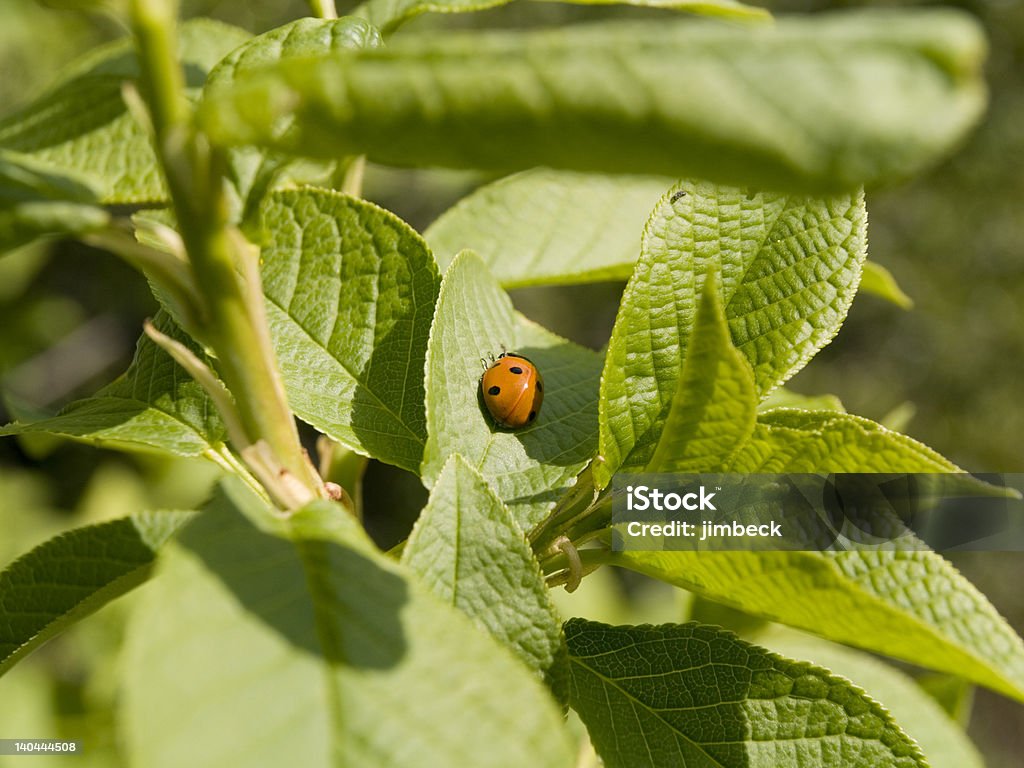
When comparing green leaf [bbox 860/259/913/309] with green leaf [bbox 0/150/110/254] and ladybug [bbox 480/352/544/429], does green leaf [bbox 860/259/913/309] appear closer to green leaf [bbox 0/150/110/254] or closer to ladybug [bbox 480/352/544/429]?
ladybug [bbox 480/352/544/429]

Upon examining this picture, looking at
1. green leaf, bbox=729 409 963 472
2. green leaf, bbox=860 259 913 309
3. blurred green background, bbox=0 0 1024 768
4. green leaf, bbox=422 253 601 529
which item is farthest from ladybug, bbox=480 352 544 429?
blurred green background, bbox=0 0 1024 768

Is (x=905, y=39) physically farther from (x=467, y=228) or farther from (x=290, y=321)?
(x=467, y=228)

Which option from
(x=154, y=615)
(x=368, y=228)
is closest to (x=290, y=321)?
(x=368, y=228)

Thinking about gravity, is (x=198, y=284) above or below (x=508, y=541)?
above

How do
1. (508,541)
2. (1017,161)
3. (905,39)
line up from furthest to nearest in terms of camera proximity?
(1017,161) → (508,541) → (905,39)

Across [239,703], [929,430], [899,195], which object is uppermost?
[239,703]

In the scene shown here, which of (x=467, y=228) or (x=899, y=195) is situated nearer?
(x=467, y=228)

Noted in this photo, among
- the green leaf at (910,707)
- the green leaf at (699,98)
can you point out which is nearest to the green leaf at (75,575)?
the green leaf at (699,98)

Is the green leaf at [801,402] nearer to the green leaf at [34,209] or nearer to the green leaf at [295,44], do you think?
the green leaf at [295,44]
